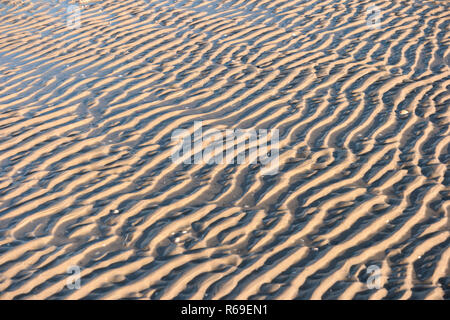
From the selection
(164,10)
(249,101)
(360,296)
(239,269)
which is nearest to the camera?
(360,296)

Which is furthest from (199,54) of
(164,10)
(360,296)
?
Result: (360,296)

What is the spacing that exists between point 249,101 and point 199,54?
59.5 inches

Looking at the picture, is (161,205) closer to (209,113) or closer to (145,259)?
(145,259)

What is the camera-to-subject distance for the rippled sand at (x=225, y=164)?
3.96 m

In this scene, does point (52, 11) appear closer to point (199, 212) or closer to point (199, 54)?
point (199, 54)

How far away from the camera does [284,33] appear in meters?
8.07

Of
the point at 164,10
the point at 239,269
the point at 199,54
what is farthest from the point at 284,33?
the point at 239,269

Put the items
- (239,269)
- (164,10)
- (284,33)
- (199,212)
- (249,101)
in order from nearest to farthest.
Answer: (239,269)
(199,212)
(249,101)
(284,33)
(164,10)

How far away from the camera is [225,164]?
17.1ft

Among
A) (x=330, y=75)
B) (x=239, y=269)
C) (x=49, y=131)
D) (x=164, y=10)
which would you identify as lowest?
(x=239, y=269)

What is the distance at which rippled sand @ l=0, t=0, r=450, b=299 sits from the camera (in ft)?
13.0

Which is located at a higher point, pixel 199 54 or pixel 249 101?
pixel 199 54

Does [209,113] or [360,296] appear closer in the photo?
[360,296]

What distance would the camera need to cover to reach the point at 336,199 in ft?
15.2
